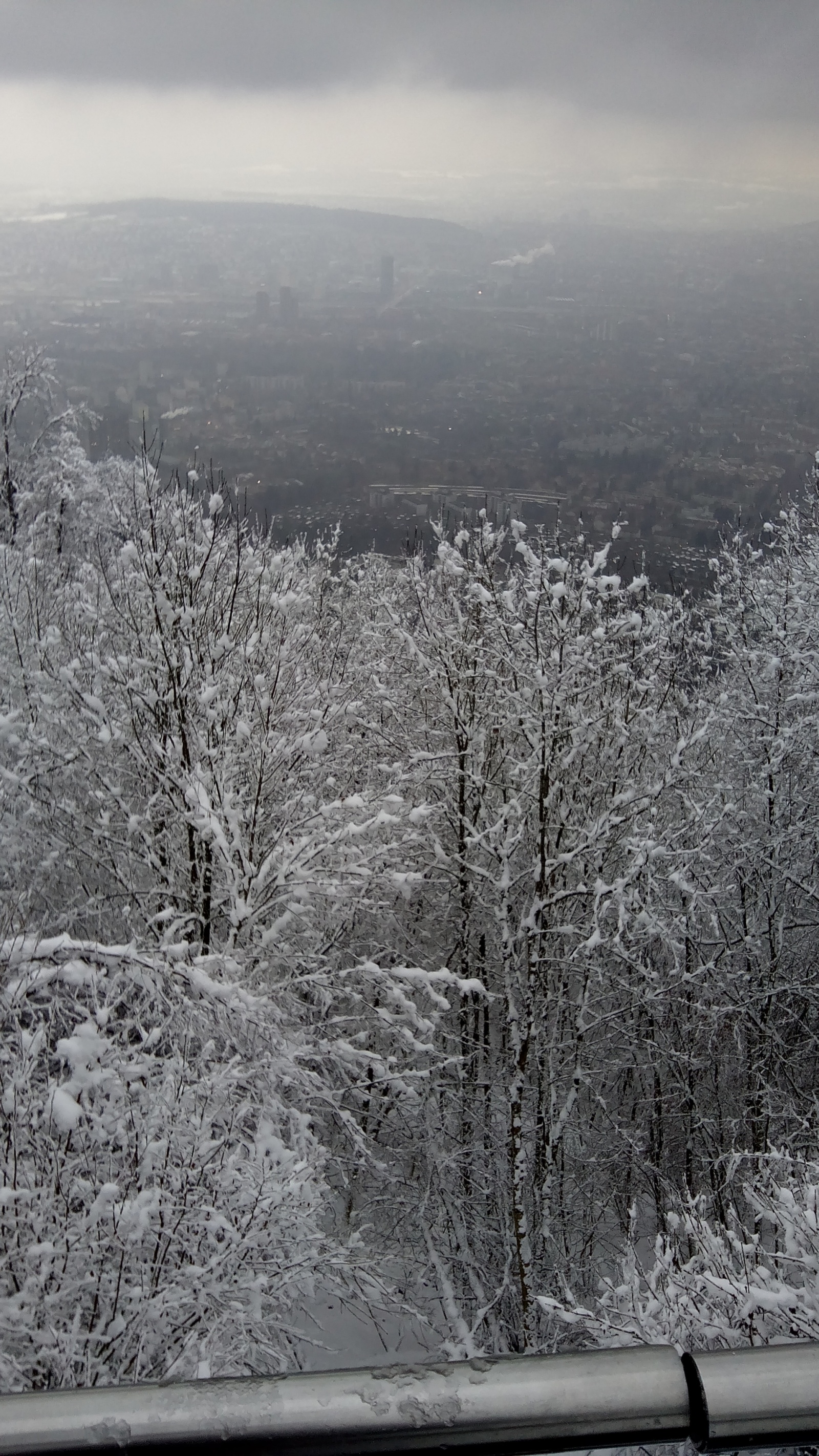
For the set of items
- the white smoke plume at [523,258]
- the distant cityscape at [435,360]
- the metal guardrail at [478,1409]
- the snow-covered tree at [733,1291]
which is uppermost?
the white smoke plume at [523,258]

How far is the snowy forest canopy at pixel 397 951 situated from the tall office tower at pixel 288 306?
23.2 metres

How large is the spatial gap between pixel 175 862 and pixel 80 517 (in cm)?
1165

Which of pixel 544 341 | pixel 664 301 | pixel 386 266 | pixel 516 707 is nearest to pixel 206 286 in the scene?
pixel 386 266

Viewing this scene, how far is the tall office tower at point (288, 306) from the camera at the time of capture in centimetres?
3378

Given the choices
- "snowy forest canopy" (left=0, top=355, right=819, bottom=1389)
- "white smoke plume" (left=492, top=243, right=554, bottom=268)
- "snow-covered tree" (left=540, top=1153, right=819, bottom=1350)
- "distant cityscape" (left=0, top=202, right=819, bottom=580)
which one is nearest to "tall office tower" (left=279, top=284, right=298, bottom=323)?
"distant cityscape" (left=0, top=202, right=819, bottom=580)

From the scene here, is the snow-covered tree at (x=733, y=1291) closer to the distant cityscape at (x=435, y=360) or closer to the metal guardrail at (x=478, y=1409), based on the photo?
the metal guardrail at (x=478, y=1409)

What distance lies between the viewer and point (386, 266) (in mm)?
38469

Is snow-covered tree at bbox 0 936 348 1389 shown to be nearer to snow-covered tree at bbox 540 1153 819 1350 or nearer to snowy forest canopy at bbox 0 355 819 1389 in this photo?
snowy forest canopy at bbox 0 355 819 1389

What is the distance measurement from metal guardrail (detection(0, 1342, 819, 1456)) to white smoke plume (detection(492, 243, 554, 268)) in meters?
43.4

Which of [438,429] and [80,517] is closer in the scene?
[80,517]

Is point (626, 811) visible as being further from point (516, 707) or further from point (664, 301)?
point (664, 301)

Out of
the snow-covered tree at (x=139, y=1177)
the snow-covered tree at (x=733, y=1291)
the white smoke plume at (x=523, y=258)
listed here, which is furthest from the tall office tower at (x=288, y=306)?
the snow-covered tree at (x=733, y=1291)

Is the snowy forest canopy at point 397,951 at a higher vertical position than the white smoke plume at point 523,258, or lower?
lower

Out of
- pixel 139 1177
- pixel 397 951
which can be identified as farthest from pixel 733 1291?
pixel 397 951
